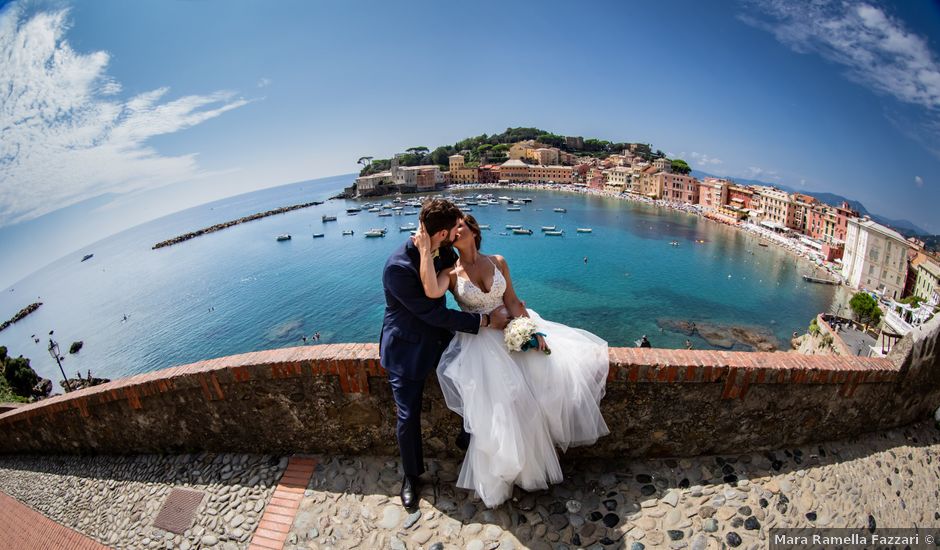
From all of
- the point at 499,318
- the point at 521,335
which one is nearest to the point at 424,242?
the point at 499,318

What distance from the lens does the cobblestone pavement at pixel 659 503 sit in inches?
106

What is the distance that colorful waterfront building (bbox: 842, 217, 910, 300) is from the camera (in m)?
35.2

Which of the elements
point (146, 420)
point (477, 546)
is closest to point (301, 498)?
point (477, 546)

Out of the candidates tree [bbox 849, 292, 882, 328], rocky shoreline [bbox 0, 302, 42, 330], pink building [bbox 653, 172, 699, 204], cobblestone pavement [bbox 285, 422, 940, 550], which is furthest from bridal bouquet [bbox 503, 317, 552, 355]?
pink building [bbox 653, 172, 699, 204]

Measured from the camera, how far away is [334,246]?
2451 inches

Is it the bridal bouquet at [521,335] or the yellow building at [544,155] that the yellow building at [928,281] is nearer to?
the bridal bouquet at [521,335]

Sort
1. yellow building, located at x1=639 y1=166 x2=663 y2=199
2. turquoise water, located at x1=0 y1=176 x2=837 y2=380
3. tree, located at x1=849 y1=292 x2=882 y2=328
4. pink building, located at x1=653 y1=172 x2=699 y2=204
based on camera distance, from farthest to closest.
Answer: yellow building, located at x1=639 y1=166 x2=663 y2=199
pink building, located at x1=653 y1=172 x2=699 y2=204
turquoise water, located at x1=0 y1=176 x2=837 y2=380
tree, located at x1=849 y1=292 x2=882 y2=328

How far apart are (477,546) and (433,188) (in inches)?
4391

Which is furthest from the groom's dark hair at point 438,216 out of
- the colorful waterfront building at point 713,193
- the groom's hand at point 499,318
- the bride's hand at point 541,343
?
the colorful waterfront building at point 713,193

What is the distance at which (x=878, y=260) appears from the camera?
36.4m

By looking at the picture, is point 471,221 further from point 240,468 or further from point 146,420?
point 146,420

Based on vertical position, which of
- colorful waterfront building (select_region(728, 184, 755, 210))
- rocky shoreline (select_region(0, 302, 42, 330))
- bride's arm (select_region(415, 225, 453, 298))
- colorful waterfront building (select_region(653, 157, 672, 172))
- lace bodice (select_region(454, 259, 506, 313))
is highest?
colorful waterfront building (select_region(653, 157, 672, 172))

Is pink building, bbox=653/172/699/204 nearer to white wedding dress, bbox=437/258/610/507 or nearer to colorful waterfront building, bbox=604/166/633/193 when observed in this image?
colorful waterfront building, bbox=604/166/633/193

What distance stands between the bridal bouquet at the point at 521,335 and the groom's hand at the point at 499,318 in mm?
124
